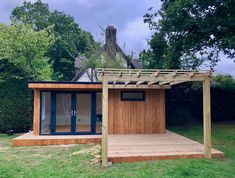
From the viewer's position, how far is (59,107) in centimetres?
1117

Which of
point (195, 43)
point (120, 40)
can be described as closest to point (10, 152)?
point (195, 43)

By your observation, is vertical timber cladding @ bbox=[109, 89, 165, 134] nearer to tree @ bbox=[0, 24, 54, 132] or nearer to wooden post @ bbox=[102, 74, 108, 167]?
tree @ bbox=[0, 24, 54, 132]

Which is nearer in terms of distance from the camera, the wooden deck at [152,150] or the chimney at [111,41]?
the wooden deck at [152,150]

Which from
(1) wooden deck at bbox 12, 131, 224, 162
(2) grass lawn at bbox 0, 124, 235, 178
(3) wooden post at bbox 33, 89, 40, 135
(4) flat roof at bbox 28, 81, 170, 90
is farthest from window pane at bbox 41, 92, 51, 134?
(2) grass lawn at bbox 0, 124, 235, 178

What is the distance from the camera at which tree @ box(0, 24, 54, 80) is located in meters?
14.0

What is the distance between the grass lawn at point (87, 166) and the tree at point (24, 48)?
6776mm

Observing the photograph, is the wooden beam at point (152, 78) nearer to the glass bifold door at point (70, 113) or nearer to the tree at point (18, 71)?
the glass bifold door at point (70, 113)

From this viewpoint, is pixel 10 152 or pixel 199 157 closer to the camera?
pixel 199 157

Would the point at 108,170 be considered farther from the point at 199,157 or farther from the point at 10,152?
the point at 10,152

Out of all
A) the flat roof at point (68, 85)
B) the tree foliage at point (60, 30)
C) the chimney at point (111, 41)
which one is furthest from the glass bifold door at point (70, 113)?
the tree foliage at point (60, 30)

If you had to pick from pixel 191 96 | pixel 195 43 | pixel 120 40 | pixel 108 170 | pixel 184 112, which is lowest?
pixel 108 170

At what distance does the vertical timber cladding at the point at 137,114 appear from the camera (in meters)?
11.8

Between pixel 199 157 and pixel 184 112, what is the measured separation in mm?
8112

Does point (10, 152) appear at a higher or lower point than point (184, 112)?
lower
